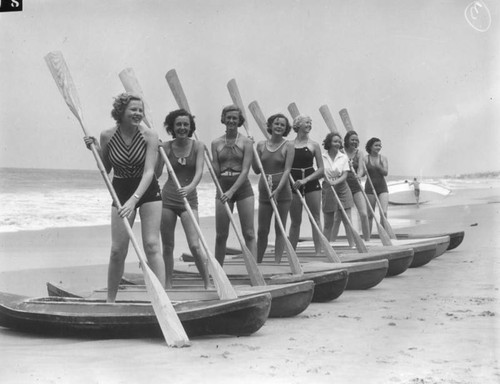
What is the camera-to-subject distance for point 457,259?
10.1 m

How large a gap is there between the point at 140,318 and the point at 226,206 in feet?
6.66

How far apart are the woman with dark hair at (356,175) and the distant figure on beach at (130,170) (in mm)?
4912

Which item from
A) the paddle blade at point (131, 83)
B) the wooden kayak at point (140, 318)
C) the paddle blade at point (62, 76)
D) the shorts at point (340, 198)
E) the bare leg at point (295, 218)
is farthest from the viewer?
the shorts at point (340, 198)

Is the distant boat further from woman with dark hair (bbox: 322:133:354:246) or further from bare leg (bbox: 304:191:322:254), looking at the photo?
bare leg (bbox: 304:191:322:254)

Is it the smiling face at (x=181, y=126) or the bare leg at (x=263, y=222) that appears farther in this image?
the bare leg at (x=263, y=222)

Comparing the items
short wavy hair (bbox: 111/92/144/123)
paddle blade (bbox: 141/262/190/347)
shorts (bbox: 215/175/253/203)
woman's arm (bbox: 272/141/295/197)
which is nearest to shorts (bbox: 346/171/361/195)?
woman's arm (bbox: 272/141/295/197)

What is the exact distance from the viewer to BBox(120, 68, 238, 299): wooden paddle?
535 cm

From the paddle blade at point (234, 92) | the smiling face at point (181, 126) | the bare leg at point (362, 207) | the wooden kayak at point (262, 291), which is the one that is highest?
the paddle blade at point (234, 92)

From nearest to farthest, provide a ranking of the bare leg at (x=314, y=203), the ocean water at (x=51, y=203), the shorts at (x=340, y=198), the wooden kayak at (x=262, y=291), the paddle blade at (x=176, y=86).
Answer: the wooden kayak at (x=262, y=291), the paddle blade at (x=176, y=86), the bare leg at (x=314, y=203), the shorts at (x=340, y=198), the ocean water at (x=51, y=203)

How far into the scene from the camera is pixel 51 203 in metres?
23.9

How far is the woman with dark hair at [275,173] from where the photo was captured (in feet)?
24.4

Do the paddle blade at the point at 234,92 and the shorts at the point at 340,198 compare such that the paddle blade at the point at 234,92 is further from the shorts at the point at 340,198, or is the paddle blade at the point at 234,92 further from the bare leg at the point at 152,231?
the bare leg at the point at 152,231

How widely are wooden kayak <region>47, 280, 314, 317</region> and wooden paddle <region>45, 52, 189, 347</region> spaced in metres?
0.52

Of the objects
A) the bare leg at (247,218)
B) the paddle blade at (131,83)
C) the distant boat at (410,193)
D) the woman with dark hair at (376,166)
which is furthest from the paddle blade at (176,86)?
the distant boat at (410,193)
